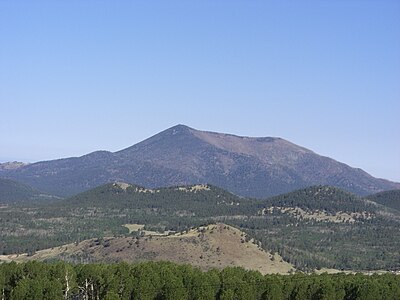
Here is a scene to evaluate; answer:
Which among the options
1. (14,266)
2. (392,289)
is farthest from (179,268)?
(392,289)

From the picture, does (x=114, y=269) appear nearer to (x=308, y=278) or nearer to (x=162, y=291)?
(x=162, y=291)

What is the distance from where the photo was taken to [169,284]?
110000 millimetres

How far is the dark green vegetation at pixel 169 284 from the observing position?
10962cm

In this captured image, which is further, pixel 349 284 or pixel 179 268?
pixel 179 268

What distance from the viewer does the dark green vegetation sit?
110m

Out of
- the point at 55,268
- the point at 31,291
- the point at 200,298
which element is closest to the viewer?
the point at 31,291

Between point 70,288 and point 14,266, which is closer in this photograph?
point 70,288

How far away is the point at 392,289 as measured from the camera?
11462cm

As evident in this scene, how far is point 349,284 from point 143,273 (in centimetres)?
3653

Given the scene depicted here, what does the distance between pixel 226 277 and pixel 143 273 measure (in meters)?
15.3

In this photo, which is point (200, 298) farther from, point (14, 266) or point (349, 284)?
point (14, 266)

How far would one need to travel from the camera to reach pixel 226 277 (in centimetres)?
11850

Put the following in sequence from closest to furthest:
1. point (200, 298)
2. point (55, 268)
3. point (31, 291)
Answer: point (31, 291), point (200, 298), point (55, 268)

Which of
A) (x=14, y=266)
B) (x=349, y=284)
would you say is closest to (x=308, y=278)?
(x=349, y=284)
